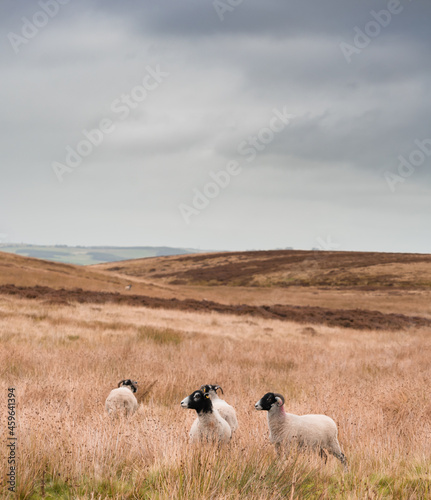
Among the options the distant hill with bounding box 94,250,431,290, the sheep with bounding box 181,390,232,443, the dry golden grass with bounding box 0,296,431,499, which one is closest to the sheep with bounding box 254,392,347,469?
the dry golden grass with bounding box 0,296,431,499

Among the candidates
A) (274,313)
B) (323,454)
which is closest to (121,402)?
(323,454)

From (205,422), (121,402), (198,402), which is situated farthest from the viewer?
(121,402)

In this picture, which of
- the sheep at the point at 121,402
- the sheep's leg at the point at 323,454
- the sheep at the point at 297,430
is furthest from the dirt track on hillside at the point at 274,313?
the sheep's leg at the point at 323,454

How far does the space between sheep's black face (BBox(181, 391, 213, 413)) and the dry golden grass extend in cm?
41

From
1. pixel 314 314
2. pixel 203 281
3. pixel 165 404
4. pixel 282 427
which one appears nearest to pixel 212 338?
pixel 165 404

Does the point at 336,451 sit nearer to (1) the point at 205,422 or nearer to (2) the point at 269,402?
(2) the point at 269,402

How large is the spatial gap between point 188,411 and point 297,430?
8.40ft

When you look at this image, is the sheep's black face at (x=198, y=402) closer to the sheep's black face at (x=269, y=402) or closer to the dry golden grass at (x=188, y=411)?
the dry golden grass at (x=188, y=411)

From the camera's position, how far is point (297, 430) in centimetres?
535

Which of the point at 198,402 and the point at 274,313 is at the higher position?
the point at 198,402

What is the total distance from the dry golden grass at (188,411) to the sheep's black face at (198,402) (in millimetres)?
411

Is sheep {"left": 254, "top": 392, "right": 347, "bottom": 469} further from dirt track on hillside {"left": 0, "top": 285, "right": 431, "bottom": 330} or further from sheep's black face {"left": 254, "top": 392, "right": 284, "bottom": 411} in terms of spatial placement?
dirt track on hillside {"left": 0, "top": 285, "right": 431, "bottom": 330}

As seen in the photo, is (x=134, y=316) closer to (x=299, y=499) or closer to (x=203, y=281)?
(x=299, y=499)

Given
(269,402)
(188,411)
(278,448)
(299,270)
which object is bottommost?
(299,270)
